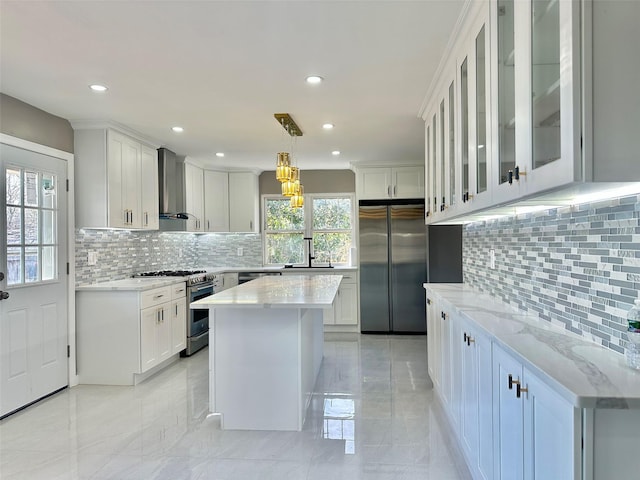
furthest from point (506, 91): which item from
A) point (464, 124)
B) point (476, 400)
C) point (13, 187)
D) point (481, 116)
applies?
point (13, 187)

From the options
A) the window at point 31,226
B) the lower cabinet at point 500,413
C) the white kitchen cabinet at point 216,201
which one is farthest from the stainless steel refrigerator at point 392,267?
the window at point 31,226

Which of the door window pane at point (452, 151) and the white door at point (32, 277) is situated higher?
the door window pane at point (452, 151)

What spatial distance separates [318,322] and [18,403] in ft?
8.13

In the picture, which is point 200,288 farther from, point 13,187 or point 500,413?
point 500,413

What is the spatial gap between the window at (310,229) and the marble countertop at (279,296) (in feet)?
9.19

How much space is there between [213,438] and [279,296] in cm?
101

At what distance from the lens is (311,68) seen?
2715mm

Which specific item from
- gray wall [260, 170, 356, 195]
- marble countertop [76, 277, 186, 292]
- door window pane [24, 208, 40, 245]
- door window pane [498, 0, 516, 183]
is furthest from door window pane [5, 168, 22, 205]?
gray wall [260, 170, 356, 195]

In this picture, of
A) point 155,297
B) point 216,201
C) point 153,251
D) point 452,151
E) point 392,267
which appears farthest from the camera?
point 216,201

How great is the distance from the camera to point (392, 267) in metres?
5.80

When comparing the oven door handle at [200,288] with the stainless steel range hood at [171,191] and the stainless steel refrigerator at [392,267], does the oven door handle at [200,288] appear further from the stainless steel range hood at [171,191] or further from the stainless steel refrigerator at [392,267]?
the stainless steel refrigerator at [392,267]

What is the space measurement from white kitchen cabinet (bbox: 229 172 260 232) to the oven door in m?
1.32

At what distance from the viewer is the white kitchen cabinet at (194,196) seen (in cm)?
559

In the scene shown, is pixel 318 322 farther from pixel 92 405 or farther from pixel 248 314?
pixel 92 405
